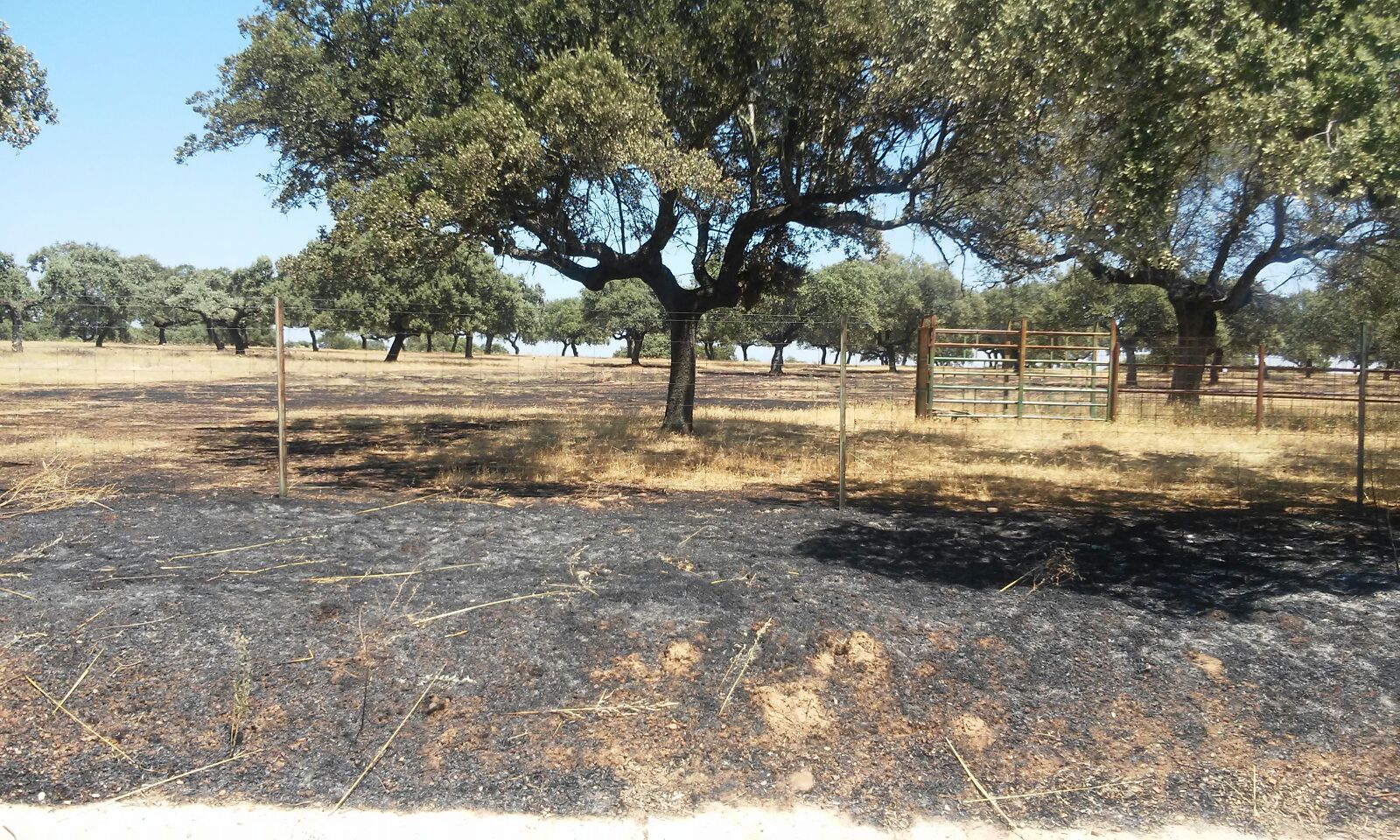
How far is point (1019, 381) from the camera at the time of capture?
59.8 ft

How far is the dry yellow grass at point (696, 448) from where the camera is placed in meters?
10.6

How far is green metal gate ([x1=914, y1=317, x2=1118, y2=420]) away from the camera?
680 inches

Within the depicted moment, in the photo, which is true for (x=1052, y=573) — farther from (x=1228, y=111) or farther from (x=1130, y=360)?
(x=1130, y=360)

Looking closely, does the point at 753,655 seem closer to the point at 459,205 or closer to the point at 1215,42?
the point at 1215,42

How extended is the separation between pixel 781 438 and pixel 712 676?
11622 mm

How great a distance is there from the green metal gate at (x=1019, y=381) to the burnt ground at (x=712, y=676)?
414 inches

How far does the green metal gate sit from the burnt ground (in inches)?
414

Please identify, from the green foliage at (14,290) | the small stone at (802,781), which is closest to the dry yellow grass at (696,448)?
the small stone at (802,781)

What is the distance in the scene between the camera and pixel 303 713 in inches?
159

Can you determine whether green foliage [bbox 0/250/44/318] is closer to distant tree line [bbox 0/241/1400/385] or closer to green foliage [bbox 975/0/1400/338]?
distant tree line [bbox 0/241/1400/385]

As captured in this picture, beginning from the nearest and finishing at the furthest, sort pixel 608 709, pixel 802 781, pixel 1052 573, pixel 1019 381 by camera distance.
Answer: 1. pixel 802 781
2. pixel 608 709
3. pixel 1052 573
4. pixel 1019 381

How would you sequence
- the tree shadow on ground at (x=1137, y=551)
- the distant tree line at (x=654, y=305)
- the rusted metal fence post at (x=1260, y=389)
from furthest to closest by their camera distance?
1. the distant tree line at (x=654, y=305)
2. the rusted metal fence post at (x=1260, y=389)
3. the tree shadow on ground at (x=1137, y=551)

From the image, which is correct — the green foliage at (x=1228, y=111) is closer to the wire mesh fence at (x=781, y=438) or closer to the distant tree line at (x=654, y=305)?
the wire mesh fence at (x=781, y=438)

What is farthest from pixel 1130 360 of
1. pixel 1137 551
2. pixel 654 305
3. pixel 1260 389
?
pixel 654 305
